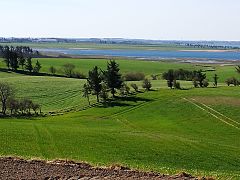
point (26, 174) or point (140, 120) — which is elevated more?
point (26, 174)

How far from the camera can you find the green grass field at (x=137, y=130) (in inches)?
1346

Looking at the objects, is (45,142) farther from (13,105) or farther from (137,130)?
(13,105)

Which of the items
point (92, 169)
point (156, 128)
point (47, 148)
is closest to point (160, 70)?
point (156, 128)

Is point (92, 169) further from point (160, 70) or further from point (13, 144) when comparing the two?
point (160, 70)

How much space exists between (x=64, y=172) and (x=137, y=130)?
39.7 m

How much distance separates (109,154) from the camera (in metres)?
35.8

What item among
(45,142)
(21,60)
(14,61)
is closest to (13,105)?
(45,142)

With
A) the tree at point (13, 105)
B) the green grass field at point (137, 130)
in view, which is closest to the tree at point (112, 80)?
the green grass field at point (137, 130)

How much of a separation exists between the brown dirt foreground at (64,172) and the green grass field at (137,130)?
302 cm

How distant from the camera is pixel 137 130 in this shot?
5978cm

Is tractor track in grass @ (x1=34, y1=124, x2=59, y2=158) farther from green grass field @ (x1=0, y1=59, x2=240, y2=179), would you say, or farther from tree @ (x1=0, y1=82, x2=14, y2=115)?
tree @ (x1=0, y1=82, x2=14, y2=115)

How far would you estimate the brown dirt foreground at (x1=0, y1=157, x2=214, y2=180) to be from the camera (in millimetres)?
19625

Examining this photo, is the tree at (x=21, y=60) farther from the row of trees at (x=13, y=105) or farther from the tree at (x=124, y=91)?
the row of trees at (x=13, y=105)

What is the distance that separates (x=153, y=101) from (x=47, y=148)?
51.5 meters
